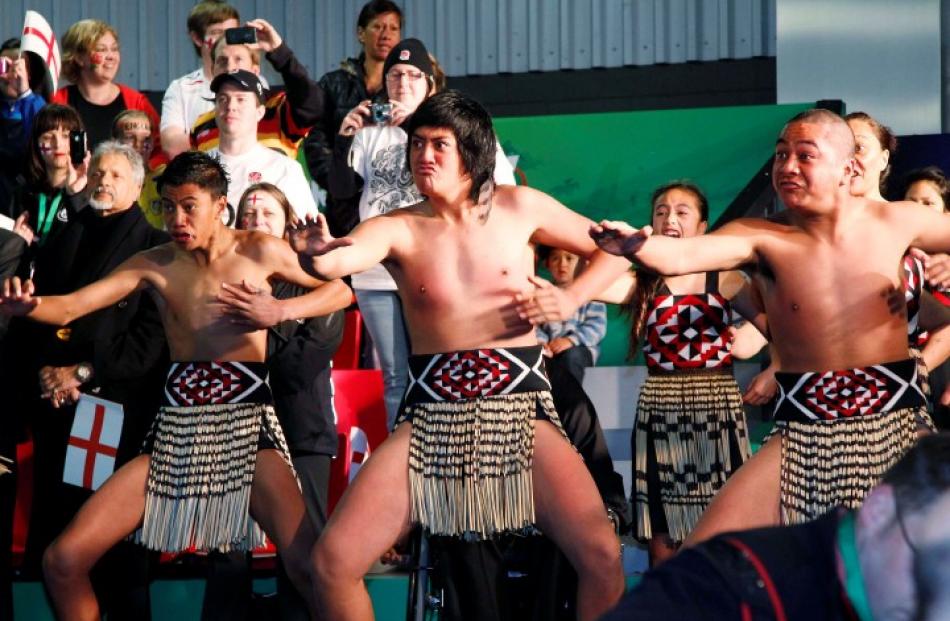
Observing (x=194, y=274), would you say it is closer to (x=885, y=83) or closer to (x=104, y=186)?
(x=104, y=186)

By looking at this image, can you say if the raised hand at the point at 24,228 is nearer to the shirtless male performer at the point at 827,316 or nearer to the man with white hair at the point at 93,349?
the man with white hair at the point at 93,349

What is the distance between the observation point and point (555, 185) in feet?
23.4

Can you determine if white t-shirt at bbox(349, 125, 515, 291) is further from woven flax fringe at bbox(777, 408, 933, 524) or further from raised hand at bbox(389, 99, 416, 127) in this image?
woven flax fringe at bbox(777, 408, 933, 524)

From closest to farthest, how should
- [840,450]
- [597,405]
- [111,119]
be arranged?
[840,450] → [597,405] → [111,119]

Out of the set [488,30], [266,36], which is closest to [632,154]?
[266,36]

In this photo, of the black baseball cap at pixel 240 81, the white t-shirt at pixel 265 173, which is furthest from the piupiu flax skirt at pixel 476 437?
the black baseball cap at pixel 240 81

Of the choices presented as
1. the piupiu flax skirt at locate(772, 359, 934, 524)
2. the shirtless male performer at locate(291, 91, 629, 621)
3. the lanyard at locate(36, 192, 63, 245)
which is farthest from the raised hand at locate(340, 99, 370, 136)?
the piupiu flax skirt at locate(772, 359, 934, 524)

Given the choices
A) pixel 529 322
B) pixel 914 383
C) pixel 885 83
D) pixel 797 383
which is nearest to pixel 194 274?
pixel 529 322

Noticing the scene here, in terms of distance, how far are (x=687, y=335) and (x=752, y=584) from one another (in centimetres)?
372

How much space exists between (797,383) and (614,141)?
2.99m

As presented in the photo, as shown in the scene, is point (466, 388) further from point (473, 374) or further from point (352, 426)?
point (352, 426)

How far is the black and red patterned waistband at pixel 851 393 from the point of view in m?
4.24

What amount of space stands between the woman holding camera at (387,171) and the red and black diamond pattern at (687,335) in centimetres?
80

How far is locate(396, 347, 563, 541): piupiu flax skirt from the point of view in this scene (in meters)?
4.32
